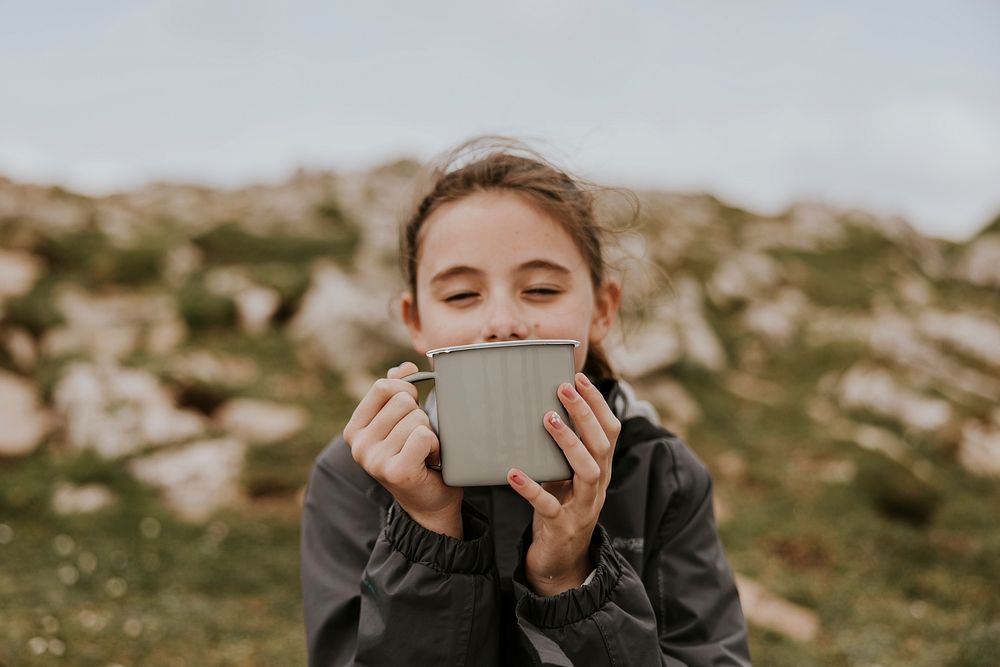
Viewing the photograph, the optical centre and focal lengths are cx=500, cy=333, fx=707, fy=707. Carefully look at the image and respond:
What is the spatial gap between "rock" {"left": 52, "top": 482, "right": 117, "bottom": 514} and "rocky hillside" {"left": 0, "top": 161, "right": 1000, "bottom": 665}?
2 centimetres

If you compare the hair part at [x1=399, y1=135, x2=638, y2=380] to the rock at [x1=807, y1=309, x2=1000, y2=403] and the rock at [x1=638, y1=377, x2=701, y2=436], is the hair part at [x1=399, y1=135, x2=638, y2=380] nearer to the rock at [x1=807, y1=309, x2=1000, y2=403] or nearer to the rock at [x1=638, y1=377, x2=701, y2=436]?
the rock at [x1=638, y1=377, x2=701, y2=436]

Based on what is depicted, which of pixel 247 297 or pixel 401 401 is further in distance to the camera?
pixel 247 297

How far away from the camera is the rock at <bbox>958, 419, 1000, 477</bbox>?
29.2 feet

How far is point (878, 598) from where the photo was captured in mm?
5988

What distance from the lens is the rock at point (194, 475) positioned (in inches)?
236

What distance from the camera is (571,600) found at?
165cm

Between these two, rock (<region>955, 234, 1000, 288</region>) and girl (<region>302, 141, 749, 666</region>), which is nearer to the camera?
girl (<region>302, 141, 749, 666</region>)

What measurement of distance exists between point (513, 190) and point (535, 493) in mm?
1090

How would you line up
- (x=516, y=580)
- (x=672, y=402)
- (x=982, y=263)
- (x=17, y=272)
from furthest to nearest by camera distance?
(x=982, y=263) → (x=672, y=402) → (x=17, y=272) → (x=516, y=580)

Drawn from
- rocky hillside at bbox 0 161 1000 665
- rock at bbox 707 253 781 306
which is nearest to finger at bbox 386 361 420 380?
rocky hillside at bbox 0 161 1000 665

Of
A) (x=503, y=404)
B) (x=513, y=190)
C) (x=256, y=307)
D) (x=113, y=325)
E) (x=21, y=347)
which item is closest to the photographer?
(x=503, y=404)

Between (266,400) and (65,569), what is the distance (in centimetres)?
274

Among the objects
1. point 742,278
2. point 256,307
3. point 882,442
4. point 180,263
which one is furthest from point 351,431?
point 742,278

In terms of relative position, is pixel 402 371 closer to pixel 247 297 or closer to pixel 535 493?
pixel 535 493
